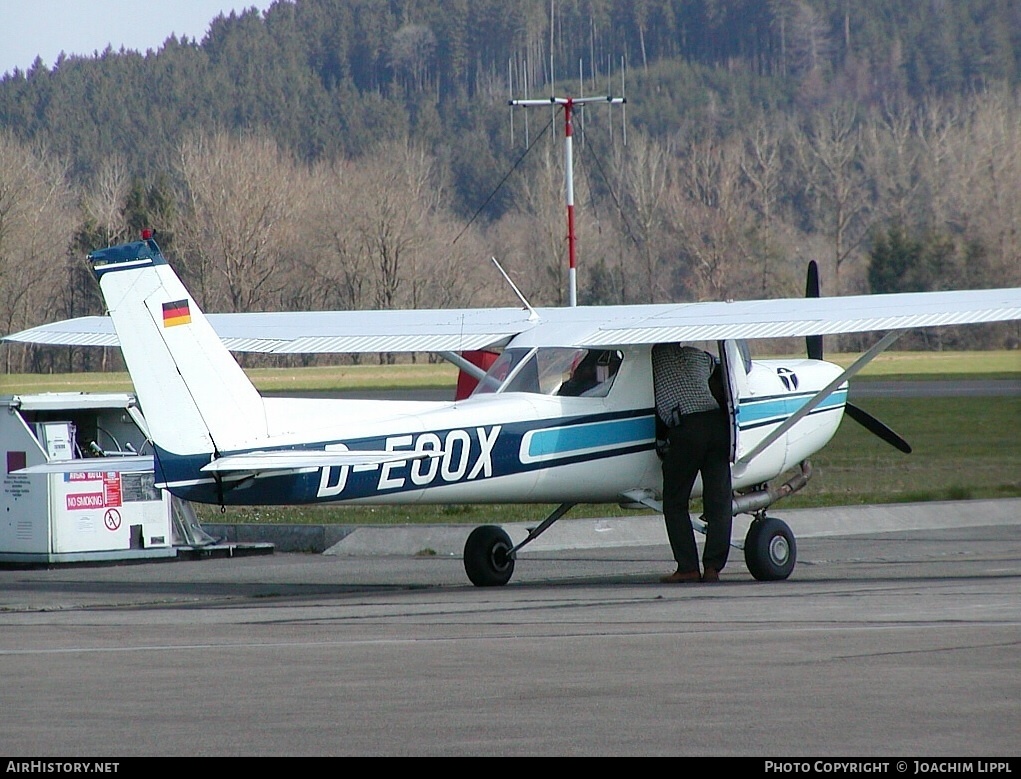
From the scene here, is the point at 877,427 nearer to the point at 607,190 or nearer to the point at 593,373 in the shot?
the point at 593,373

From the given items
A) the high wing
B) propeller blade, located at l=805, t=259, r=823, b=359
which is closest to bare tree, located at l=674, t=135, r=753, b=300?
propeller blade, located at l=805, t=259, r=823, b=359

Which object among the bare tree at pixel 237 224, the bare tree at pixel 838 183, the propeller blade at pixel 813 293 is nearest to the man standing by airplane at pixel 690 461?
the propeller blade at pixel 813 293

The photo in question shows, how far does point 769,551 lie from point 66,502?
7143 millimetres

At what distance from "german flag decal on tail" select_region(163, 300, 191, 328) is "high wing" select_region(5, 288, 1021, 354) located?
2773 mm

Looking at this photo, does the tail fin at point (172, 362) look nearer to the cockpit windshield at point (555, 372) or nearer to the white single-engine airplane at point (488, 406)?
the white single-engine airplane at point (488, 406)

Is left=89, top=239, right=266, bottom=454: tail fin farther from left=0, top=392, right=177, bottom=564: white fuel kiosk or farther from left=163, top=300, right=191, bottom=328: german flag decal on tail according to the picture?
left=0, top=392, right=177, bottom=564: white fuel kiosk

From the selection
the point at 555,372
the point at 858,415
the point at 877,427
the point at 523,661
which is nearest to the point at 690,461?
the point at 555,372

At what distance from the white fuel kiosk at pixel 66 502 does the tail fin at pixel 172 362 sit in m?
4.49

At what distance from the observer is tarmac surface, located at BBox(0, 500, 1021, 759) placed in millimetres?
6129

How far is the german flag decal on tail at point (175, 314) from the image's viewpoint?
11078 mm

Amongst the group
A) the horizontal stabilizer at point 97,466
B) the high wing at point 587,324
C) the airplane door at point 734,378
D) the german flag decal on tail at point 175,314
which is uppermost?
the german flag decal on tail at point 175,314

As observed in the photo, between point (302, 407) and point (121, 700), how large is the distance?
4405mm
